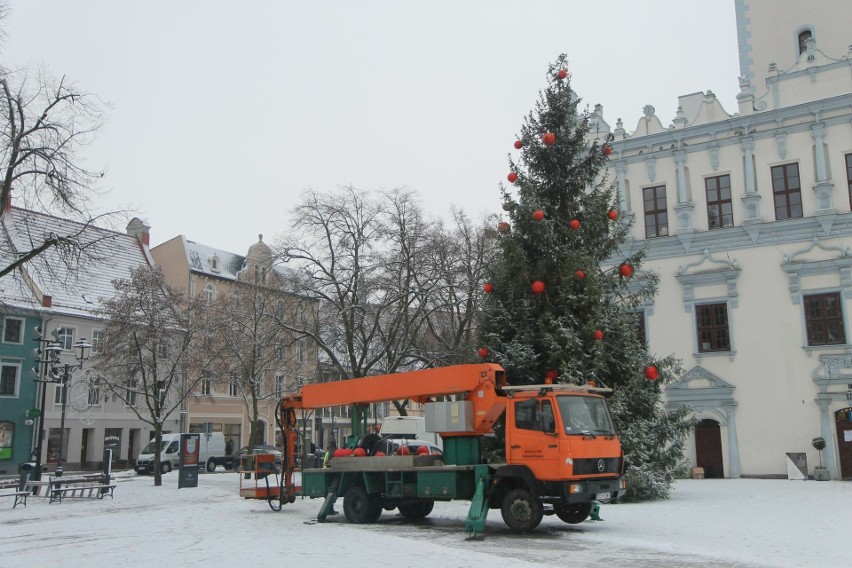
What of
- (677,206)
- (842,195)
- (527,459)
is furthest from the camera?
(677,206)

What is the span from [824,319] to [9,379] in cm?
4174

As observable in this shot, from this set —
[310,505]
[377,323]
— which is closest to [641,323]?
[377,323]

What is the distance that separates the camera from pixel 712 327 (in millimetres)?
31516

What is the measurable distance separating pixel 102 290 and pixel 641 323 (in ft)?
120

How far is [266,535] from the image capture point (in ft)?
49.1

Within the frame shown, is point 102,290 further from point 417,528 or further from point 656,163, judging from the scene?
point 417,528

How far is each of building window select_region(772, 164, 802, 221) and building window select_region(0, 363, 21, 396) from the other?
4055 cm

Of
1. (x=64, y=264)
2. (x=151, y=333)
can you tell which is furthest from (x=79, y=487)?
(x=151, y=333)

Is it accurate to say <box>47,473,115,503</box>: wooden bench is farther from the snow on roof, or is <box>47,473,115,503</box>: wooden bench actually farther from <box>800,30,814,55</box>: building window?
A: <box>800,30,814,55</box>: building window

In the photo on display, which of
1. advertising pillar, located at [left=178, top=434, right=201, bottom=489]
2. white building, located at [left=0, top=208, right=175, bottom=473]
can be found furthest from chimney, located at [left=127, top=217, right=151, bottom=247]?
advertising pillar, located at [left=178, top=434, right=201, bottom=489]

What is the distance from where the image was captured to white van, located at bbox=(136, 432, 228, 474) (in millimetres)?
41781

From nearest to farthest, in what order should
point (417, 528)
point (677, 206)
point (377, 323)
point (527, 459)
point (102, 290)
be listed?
1. point (527, 459)
2. point (417, 528)
3. point (677, 206)
4. point (377, 323)
5. point (102, 290)

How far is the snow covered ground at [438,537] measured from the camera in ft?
38.2

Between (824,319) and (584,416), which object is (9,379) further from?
(824,319)
